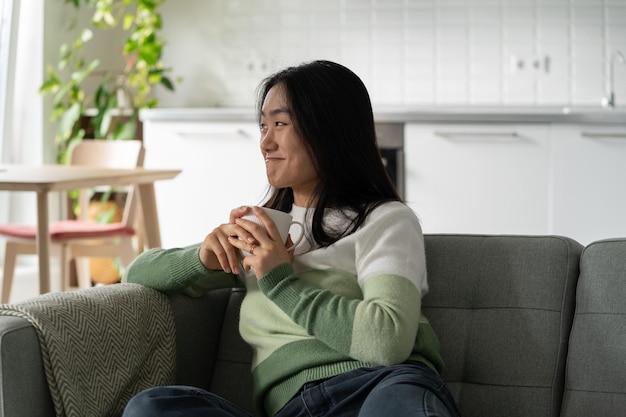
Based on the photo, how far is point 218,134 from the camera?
438 centimetres

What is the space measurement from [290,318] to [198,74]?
348 centimetres

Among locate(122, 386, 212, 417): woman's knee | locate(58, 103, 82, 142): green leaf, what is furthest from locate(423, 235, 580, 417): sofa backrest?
locate(58, 103, 82, 142): green leaf

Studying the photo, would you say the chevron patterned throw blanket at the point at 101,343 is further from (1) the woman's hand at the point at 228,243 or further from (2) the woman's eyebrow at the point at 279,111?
(2) the woman's eyebrow at the point at 279,111

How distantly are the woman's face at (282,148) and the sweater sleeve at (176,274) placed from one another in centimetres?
22

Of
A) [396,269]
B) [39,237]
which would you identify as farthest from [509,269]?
[39,237]

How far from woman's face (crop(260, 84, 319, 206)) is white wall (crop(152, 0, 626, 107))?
2.40 metres

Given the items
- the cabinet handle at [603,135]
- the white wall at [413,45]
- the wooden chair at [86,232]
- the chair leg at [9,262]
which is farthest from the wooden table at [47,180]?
the cabinet handle at [603,135]

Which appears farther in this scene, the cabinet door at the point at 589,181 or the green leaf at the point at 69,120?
the green leaf at the point at 69,120

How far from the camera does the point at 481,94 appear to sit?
466 centimetres

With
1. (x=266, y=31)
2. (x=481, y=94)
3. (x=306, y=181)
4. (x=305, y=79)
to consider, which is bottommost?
(x=306, y=181)

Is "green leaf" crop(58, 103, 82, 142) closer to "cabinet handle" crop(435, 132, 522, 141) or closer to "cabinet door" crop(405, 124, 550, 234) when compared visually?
"cabinet door" crop(405, 124, 550, 234)

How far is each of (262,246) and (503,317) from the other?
0.51m

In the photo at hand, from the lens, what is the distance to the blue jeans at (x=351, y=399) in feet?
5.07

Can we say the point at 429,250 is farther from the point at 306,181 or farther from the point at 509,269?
the point at 306,181
